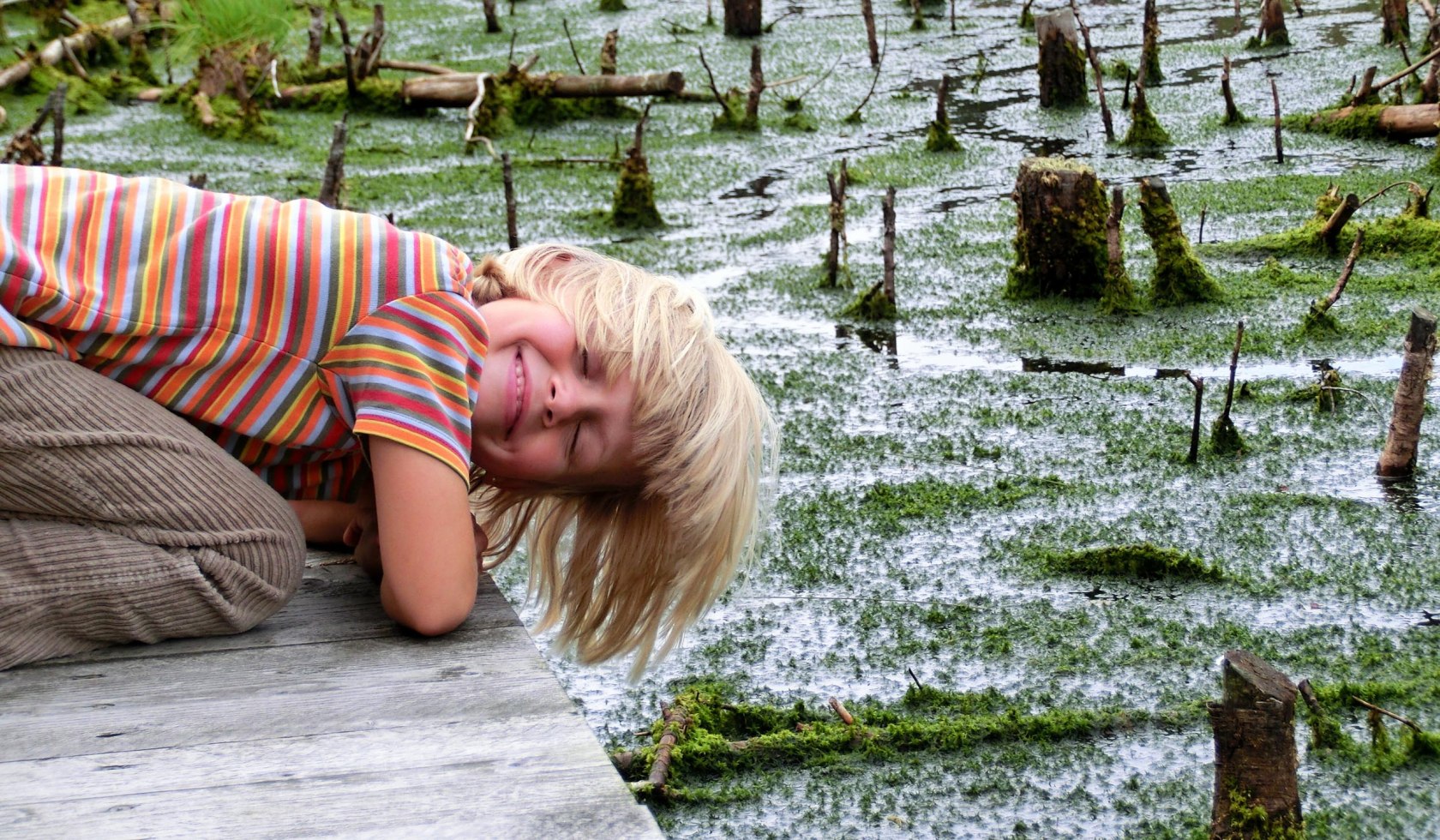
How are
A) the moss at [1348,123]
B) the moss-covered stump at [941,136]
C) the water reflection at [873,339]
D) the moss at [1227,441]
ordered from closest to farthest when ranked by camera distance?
the moss at [1227,441] < the water reflection at [873,339] < the moss at [1348,123] < the moss-covered stump at [941,136]

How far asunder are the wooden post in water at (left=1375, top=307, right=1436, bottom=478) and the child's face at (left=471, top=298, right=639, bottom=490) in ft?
8.57

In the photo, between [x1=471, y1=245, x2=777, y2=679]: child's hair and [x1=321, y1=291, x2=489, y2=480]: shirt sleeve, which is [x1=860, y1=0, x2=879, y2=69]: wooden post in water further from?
[x1=321, y1=291, x2=489, y2=480]: shirt sleeve

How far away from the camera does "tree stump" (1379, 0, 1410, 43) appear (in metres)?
10.2

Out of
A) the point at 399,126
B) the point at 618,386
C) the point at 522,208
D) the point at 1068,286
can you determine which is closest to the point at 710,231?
the point at 522,208

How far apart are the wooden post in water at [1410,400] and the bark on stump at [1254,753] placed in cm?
210

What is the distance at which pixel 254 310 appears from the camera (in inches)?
98.5

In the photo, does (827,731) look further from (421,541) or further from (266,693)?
(266,693)

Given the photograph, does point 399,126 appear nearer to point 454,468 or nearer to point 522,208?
point 522,208

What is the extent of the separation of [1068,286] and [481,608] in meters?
4.42

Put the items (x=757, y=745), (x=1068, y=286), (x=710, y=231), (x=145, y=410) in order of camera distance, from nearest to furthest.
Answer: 1. (x=145, y=410)
2. (x=757, y=745)
3. (x=1068, y=286)
4. (x=710, y=231)

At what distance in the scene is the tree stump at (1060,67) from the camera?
31.6 feet

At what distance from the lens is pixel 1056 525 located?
4438 millimetres

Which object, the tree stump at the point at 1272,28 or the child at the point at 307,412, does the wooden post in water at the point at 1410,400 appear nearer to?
the child at the point at 307,412

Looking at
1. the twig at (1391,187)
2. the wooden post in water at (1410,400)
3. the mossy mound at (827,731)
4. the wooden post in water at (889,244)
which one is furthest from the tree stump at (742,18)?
the mossy mound at (827,731)
